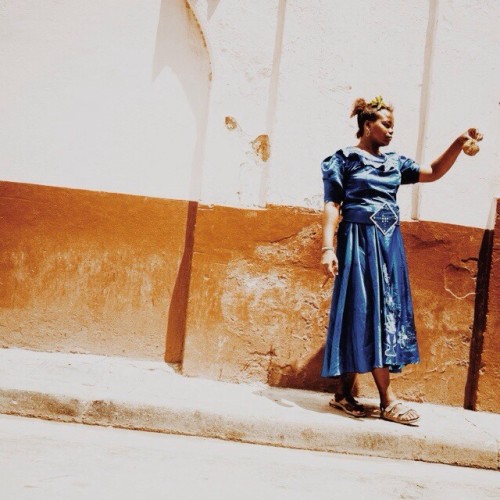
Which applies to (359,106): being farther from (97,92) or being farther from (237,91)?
(97,92)

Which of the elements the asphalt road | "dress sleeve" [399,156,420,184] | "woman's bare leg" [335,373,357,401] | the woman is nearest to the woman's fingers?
the woman

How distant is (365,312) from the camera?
121 inches

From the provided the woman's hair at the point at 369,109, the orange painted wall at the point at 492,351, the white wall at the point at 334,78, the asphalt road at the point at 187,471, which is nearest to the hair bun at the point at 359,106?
the woman's hair at the point at 369,109

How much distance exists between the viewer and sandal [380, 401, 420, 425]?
3.03m

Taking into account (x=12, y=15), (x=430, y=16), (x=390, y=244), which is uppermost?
(x=430, y=16)

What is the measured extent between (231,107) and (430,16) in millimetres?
1495

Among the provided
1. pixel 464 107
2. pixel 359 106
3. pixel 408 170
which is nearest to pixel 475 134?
pixel 408 170

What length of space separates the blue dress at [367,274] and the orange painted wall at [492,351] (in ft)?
2.46

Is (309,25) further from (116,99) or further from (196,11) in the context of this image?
(116,99)

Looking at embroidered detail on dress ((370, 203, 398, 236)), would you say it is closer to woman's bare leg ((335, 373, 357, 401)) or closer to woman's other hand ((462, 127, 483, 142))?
woman's other hand ((462, 127, 483, 142))

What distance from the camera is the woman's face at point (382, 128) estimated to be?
3154 millimetres

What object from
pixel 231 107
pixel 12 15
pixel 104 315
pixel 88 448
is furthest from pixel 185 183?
pixel 88 448

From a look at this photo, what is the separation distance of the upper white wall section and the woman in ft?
1.89

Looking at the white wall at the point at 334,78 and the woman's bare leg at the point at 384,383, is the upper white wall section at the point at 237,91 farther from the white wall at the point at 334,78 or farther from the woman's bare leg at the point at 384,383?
the woman's bare leg at the point at 384,383
